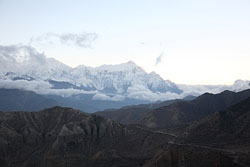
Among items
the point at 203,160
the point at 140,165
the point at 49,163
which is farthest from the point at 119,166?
the point at 203,160

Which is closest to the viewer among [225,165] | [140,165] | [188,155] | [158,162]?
[225,165]

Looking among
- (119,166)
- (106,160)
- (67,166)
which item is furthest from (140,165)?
(67,166)

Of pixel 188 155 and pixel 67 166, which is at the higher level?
pixel 188 155

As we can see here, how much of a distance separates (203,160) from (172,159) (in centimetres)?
1571

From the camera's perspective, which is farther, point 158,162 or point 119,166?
point 119,166

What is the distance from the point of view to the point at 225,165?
13212cm

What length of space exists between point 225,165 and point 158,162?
32.2 metres

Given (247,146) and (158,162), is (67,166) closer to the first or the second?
(158,162)

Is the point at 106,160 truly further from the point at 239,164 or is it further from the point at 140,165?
the point at 239,164

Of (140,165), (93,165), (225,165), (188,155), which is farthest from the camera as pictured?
A: (93,165)

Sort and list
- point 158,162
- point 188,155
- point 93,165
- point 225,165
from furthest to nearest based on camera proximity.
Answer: point 93,165, point 158,162, point 188,155, point 225,165

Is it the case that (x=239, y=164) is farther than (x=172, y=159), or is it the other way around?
(x=172, y=159)

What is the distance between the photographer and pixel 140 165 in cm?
18038

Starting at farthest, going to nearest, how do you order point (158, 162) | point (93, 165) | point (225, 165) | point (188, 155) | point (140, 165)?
point (93, 165) < point (140, 165) < point (158, 162) < point (188, 155) < point (225, 165)
